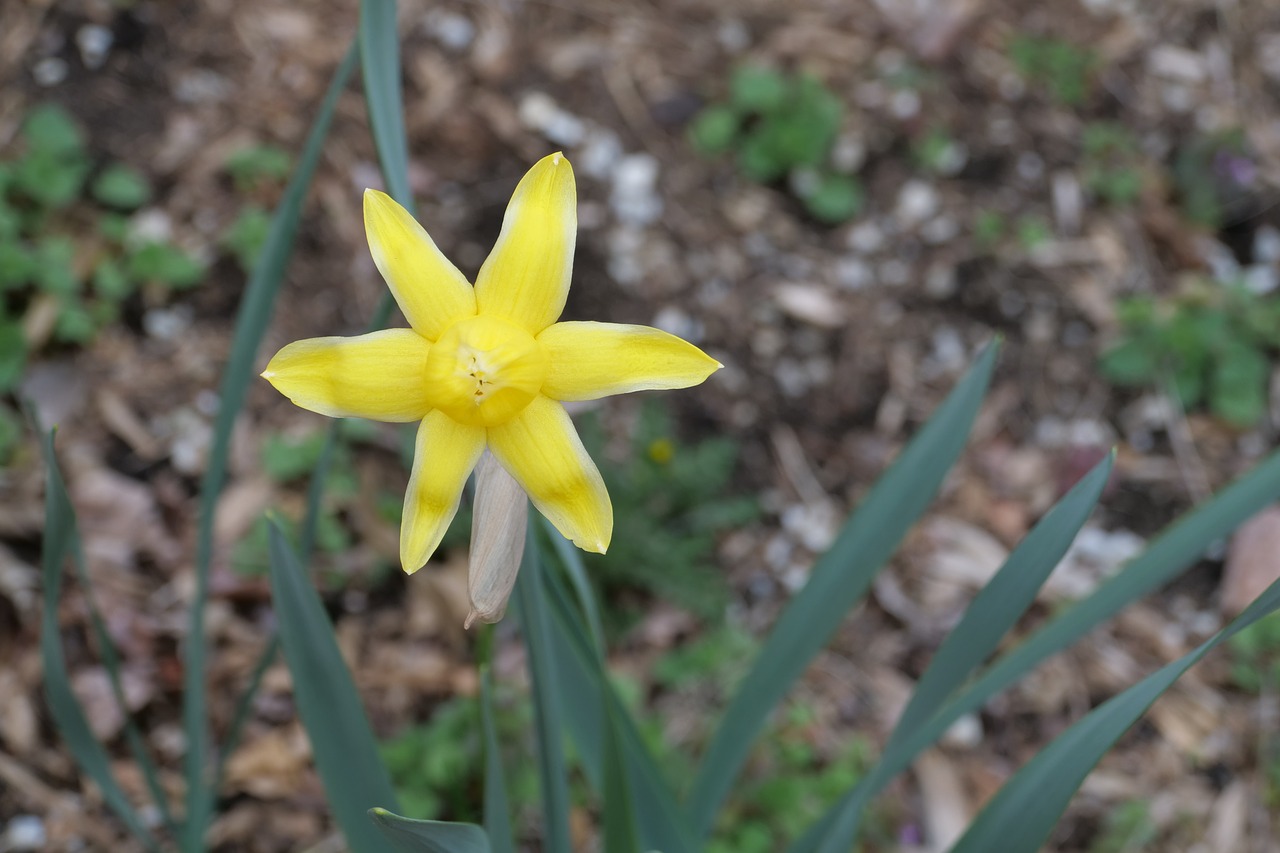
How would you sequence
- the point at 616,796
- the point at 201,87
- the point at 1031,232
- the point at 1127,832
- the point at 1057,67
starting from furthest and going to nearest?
the point at 1057,67, the point at 1031,232, the point at 201,87, the point at 1127,832, the point at 616,796

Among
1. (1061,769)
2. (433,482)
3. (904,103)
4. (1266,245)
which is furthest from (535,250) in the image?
(1266,245)

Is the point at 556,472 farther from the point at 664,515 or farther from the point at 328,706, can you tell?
the point at 664,515

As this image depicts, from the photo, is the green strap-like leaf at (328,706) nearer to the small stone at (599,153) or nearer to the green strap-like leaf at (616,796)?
the green strap-like leaf at (616,796)

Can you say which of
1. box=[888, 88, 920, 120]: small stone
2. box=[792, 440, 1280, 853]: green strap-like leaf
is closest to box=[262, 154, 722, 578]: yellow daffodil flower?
box=[792, 440, 1280, 853]: green strap-like leaf

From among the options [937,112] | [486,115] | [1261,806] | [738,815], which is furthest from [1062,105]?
[738,815]

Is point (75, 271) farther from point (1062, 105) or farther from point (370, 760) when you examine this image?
point (1062, 105)

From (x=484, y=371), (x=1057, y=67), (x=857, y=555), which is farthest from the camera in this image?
(x=1057, y=67)
